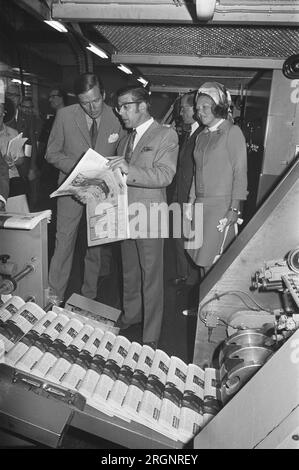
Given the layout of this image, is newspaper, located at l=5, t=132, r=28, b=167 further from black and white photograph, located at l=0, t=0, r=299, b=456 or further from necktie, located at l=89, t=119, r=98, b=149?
necktie, located at l=89, t=119, r=98, b=149

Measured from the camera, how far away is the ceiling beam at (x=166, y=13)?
6.03 ft

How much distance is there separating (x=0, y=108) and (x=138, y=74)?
6.98 ft

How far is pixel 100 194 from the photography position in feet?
9.23

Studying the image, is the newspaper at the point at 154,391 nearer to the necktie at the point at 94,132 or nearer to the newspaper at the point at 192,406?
the newspaper at the point at 192,406

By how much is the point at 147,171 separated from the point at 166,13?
969mm

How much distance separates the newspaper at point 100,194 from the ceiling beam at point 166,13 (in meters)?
0.81

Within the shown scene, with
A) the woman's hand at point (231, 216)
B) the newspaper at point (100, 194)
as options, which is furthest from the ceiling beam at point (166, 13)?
the woman's hand at point (231, 216)

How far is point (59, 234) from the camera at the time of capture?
3.32 meters

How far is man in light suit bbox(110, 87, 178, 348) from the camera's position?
2.64 m

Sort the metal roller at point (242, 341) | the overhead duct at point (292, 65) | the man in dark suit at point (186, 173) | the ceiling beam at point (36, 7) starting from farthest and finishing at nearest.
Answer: the man in dark suit at point (186, 173), the overhead duct at point (292, 65), the ceiling beam at point (36, 7), the metal roller at point (242, 341)

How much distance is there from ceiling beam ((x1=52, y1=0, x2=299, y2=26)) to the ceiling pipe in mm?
136

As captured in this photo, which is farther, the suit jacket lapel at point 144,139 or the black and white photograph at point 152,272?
the suit jacket lapel at point 144,139

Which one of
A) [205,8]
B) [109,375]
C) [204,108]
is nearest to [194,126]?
[204,108]

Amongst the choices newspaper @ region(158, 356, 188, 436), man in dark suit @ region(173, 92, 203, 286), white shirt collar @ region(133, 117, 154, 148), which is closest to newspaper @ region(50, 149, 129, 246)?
white shirt collar @ region(133, 117, 154, 148)
